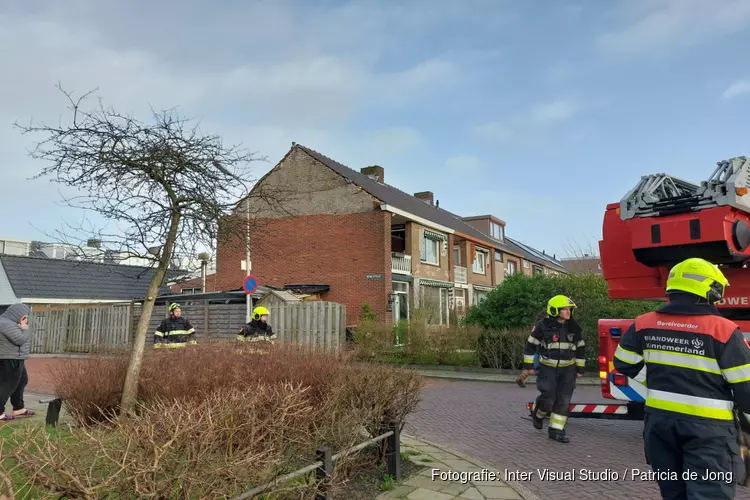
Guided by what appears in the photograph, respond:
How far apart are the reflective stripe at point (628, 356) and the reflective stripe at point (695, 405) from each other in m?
0.32

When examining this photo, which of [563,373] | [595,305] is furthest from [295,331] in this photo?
[563,373]

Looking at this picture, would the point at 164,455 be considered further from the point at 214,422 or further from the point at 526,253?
the point at 526,253

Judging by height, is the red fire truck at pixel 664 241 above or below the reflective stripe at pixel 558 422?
above

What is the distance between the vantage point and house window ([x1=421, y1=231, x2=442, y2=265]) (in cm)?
2658

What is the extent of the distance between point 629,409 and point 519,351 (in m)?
7.51

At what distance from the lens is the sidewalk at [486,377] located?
41.7ft

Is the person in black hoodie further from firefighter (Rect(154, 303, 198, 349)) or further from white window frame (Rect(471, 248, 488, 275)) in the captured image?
white window frame (Rect(471, 248, 488, 275))

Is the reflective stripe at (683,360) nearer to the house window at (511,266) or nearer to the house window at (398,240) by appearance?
the house window at (398,240)

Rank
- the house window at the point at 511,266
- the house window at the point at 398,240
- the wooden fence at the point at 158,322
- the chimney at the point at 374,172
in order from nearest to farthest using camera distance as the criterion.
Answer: the wooden fence at the point at 158,322 → the house window at the point at 398,240 → the chimney at the point at 374,172 → the house window at the point at 511,266

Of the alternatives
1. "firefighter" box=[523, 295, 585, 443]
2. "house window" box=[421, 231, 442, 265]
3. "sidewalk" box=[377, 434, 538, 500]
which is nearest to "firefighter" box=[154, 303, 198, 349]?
"sidewalk" box=[377, 434, 538, 500]

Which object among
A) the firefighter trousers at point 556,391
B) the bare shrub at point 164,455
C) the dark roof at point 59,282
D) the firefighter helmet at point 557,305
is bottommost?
the firefighter trousers at point 556,391

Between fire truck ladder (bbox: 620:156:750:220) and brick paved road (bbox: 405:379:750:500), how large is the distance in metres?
2.69

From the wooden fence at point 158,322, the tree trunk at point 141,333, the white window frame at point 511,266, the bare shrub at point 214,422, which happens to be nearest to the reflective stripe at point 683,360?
the bare shrub at point 214,422

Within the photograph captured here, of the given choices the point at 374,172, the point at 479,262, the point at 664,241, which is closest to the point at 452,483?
the point at 664,241
